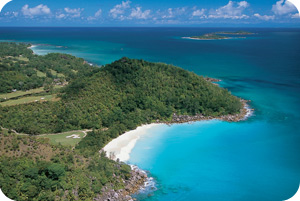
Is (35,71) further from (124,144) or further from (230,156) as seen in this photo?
(230,156)

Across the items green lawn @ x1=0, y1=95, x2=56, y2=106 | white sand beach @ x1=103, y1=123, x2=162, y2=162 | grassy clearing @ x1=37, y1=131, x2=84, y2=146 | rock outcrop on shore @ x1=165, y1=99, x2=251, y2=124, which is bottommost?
white sand beach @ x1=103, y1=123, x2=162, y2=162

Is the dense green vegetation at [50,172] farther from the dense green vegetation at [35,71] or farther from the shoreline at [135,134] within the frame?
the dense green vegetation at [35,71]

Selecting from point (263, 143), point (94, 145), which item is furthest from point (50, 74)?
point (263, 143)

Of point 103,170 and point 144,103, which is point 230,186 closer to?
point 103,170

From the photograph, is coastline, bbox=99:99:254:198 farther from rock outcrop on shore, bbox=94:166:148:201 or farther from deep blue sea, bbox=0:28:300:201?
deep blue sea, bbox=0:28:300:201

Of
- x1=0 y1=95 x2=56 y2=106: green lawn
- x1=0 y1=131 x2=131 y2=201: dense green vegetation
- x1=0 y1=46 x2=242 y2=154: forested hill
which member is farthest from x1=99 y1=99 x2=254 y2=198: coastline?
x1=0 y1=95 x2=56 y2=106: green lawn

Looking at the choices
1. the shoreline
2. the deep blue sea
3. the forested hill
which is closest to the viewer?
the deep blue sea
